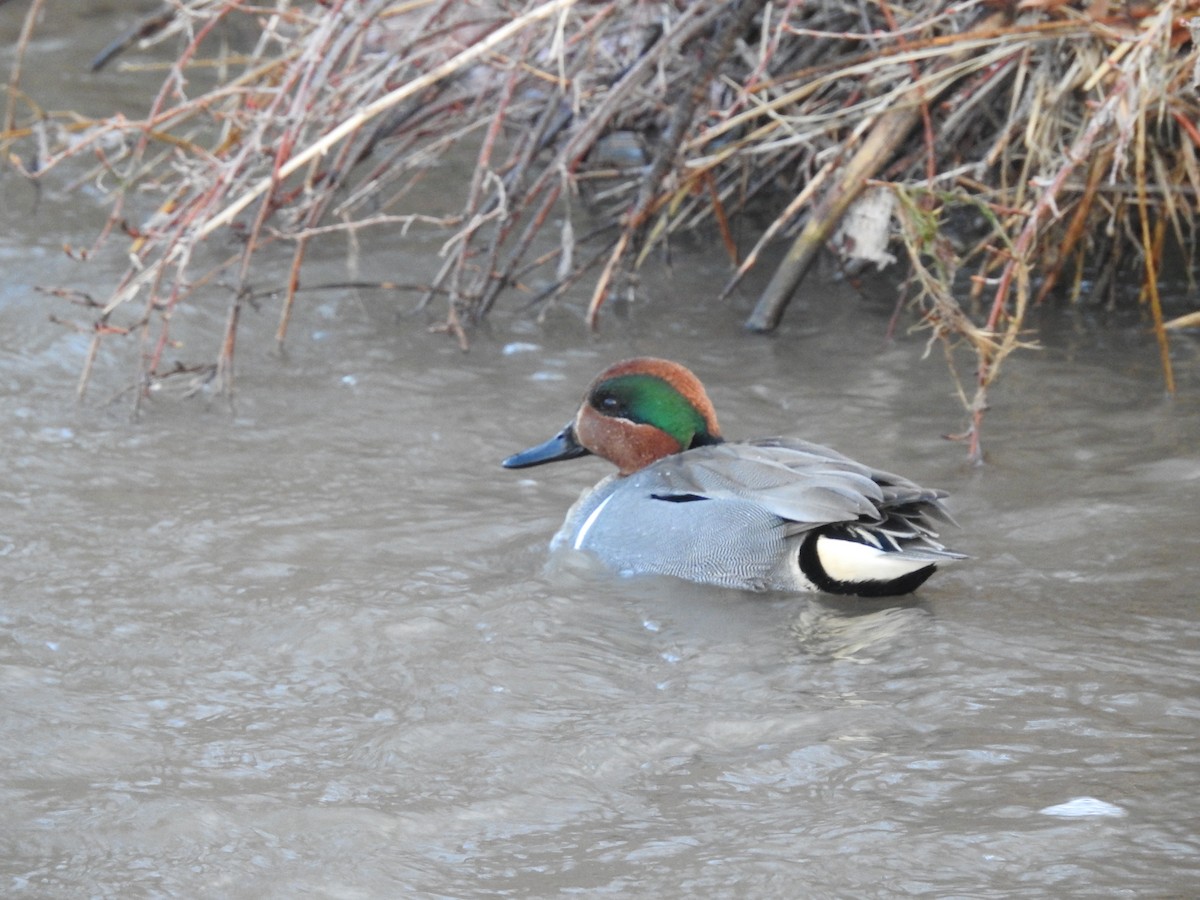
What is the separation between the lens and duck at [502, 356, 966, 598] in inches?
154

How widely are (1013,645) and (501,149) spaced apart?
21.4 feet

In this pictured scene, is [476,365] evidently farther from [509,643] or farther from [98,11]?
[98,11]

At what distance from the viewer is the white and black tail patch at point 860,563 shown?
386cm

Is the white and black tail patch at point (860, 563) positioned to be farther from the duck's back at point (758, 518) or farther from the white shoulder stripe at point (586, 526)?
the white shoulder stripe at point (586, 526)

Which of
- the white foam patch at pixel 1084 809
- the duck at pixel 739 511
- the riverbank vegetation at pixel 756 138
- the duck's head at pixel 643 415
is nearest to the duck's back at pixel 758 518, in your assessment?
the duck at pixel 739 511

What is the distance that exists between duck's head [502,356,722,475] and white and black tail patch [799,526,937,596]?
0.69 meters

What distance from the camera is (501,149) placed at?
9516mm

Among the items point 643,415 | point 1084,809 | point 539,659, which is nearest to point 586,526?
point 643,415

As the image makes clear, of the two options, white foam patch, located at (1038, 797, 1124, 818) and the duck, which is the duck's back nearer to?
the duck

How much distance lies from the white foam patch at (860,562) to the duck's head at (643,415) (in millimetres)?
716

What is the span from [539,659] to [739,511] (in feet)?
2.43

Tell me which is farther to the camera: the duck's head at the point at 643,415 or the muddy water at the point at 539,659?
the duck's head at the point at 643,415

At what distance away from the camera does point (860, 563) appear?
12.9 feet

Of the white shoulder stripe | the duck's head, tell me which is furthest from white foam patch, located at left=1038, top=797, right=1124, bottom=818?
the duck's head
